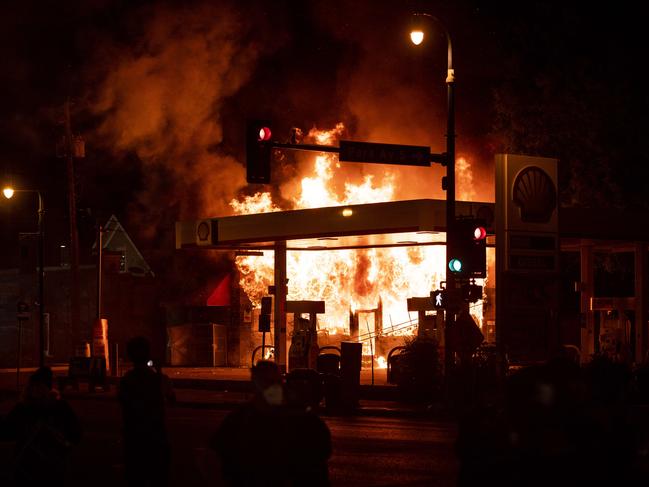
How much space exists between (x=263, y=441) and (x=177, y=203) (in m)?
46.1

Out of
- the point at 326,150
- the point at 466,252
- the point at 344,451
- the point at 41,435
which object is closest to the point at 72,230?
the point at 326,150

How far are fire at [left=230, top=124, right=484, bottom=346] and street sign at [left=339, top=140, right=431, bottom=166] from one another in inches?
780

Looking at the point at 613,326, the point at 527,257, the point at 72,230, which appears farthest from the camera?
the point at 72,230

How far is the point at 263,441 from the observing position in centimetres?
655

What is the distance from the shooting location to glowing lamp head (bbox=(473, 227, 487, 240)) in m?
23.7

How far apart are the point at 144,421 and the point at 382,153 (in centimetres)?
1487

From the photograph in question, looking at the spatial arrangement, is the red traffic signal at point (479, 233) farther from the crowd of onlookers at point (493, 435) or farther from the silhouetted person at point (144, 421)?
the crowd of onlookers at point (493, 435)

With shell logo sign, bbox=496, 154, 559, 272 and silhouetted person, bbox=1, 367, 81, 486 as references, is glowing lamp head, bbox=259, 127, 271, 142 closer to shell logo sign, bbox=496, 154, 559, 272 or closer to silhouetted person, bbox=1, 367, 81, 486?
shell logo sign, bbox=496, 154, 559, 272

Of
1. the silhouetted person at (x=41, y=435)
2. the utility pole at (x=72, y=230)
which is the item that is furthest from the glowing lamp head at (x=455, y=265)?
the utility pole at (x=72, y=230)

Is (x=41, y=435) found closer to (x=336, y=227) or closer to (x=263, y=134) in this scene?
(x=263, y=134)

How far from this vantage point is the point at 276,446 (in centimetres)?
651

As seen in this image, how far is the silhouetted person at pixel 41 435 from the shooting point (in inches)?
317

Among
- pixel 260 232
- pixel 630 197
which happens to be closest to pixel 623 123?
pixel 630 197

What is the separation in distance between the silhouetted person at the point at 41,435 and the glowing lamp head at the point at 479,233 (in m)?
16.2
